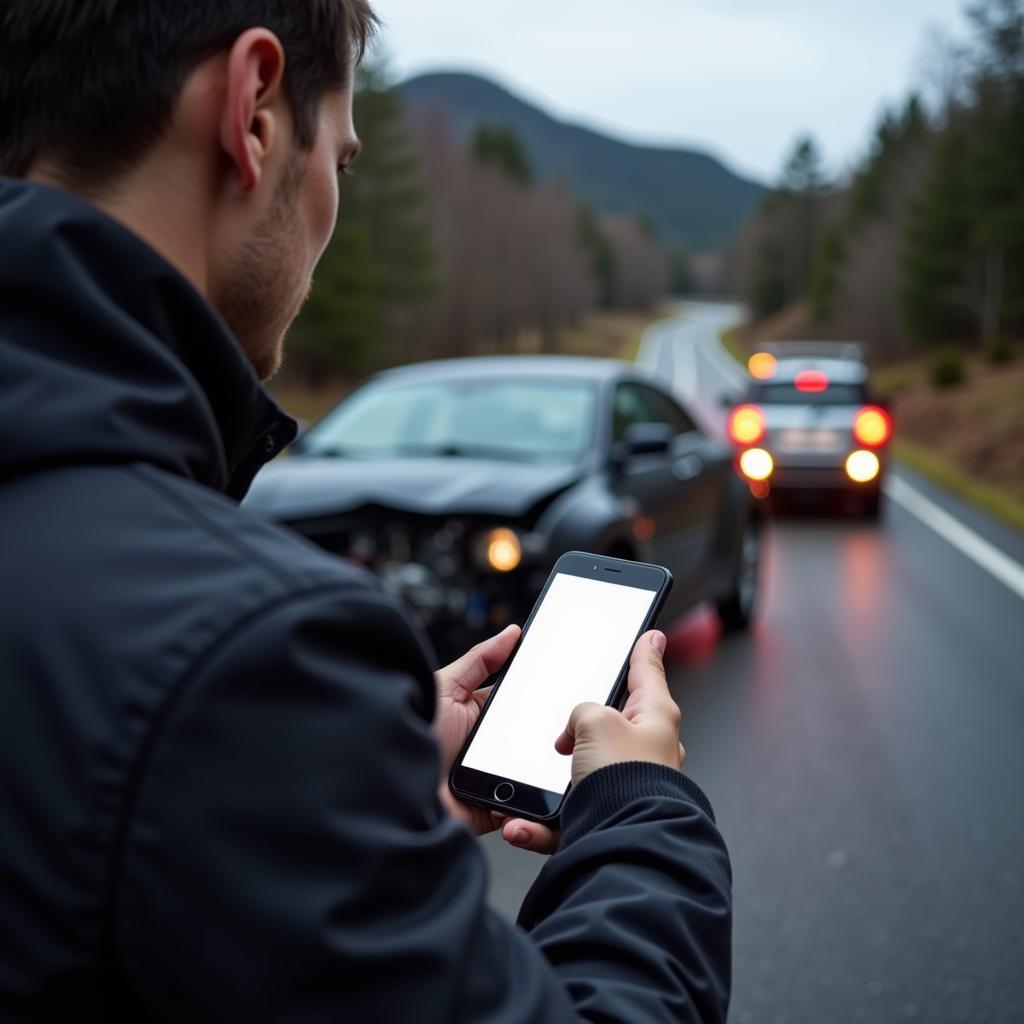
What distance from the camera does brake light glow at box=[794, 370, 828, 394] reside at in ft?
49.8

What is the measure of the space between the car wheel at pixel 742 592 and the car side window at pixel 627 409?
1259 millimetres

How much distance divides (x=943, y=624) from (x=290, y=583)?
8634 mm

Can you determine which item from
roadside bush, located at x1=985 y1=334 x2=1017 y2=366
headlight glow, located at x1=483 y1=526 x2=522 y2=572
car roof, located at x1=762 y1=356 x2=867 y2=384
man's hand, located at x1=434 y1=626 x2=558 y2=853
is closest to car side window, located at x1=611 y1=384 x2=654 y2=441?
headlight glow, located at x1=483 y1=526 x2=522 y2=572

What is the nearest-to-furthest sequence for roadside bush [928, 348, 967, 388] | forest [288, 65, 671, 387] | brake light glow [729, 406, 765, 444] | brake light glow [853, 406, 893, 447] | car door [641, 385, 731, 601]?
car door [641, 385, 731, 601]
brake light glow [853, 406, 893, 447]
brake light glow [729, 406, 765, 444]
roadside bush [928, 348, 967, 388]
forest [288, 65, 671, 387]

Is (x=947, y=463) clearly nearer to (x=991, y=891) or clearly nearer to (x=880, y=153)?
(x=991, y=891)

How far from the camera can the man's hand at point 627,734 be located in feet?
4.82

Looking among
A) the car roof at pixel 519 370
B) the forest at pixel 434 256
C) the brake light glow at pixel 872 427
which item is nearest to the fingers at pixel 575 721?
the car roof at pixel 519 370

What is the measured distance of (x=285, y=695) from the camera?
98 cm

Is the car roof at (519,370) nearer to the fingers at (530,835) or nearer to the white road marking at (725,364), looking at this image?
the fingers at (530,835)

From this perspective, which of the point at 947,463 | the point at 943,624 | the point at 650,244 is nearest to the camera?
the point at 943,624

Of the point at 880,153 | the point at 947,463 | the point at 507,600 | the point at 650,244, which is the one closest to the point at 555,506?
the point at 507,600

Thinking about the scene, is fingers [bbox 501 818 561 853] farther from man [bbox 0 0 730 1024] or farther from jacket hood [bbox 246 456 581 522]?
jacket hood [bbox 246 456 581 522]

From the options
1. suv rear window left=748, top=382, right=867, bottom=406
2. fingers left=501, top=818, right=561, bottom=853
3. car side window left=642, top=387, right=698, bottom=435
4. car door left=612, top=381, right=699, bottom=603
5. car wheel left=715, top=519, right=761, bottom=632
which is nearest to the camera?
fingers left=501, top=818, right=561, bottom=853

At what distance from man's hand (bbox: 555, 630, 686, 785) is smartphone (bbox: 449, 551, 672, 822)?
0.79 feet
